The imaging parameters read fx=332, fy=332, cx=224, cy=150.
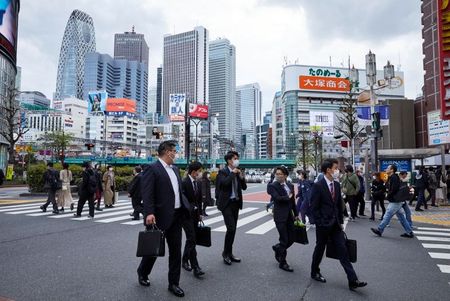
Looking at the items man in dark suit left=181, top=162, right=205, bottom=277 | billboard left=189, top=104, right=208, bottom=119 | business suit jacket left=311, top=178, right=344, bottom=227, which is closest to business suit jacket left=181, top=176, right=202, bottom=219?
man in dark suit left=181, top=162, right=205, bottom=277

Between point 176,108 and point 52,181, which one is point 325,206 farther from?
point 176,108

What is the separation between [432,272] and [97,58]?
209 m

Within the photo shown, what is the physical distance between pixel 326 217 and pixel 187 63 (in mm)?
160776

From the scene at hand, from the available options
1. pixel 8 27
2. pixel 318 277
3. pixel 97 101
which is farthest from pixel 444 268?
pixel 97 101

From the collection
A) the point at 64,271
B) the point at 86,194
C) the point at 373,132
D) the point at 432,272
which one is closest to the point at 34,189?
the point at 86,194

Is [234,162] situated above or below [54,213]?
above

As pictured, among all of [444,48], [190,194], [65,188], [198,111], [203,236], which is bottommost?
[203,236]

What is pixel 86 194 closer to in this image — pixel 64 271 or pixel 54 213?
pixel 54 213

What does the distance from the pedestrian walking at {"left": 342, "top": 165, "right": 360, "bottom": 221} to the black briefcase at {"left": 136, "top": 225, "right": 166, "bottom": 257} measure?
8074 mm

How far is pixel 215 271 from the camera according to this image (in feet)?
16.4

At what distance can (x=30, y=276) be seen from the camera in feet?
15.1

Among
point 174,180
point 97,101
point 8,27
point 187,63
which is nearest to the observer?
point 174,180

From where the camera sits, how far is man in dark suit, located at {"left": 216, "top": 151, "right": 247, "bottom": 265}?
529cm

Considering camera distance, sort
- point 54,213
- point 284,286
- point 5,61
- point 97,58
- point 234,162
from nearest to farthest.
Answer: point 284,286
point 234,162
point 54,213
point 5,61
point 97,58
